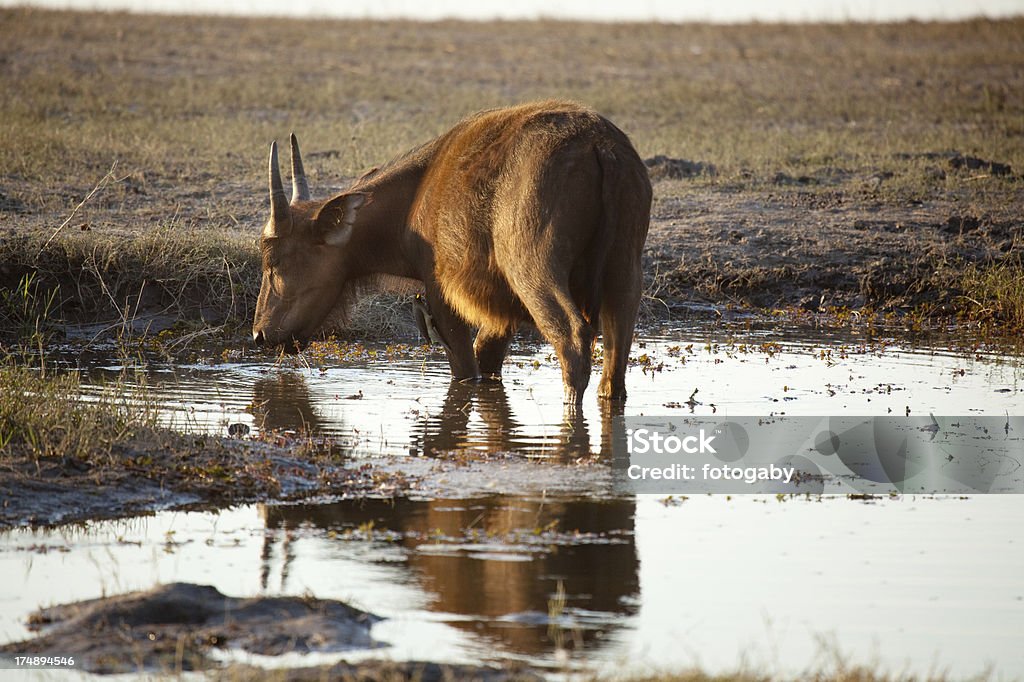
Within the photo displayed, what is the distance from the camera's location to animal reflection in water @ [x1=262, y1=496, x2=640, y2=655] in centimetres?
446

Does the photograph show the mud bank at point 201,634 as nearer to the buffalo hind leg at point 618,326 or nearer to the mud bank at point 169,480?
the mud bank at point 169,480

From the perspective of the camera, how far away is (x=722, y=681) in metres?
3.79

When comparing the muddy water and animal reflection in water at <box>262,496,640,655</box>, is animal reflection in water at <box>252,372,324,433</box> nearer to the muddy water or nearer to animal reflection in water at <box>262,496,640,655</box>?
the muddy water

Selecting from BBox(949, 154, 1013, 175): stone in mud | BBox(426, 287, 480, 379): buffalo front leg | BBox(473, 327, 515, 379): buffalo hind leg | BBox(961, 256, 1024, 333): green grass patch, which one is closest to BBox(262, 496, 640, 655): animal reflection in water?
BBox(426, 287, 480, 379): buffalo front leg

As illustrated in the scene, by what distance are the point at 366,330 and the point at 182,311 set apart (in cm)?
148

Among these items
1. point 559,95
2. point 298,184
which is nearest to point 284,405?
point 298,184

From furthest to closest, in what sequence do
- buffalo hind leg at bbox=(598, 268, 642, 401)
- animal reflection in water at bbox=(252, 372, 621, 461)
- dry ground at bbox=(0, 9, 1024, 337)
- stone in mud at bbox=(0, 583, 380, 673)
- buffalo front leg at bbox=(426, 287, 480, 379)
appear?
dry ground at bbox=(0, 9, 1024, 337)
buffalo front leg at bbox=(426, 287, 480, 379)
buffalo hind leg at bbox=(598, 268, 642, 401)
animal reflection in water at bbox=(252, 372, 621, 461)
stone in mud at bbox=(0, 583, 380, 673)

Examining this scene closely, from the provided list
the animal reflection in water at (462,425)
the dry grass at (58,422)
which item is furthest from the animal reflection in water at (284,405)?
the dry grass at (58,422)

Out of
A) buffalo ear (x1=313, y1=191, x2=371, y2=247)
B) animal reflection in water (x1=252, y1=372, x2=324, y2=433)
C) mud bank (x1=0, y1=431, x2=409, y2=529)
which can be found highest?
buffalo ear (x1=313, y1=191, x2=371, y2=247)

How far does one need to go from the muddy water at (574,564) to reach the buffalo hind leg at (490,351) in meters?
1.43

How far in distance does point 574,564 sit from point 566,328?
2675 mm

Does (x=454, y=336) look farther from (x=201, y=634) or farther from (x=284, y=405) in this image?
(x=201, y=634)

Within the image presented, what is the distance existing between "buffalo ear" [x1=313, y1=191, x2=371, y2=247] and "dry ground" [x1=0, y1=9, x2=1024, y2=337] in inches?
70.5

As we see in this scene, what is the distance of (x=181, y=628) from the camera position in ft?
13.9
